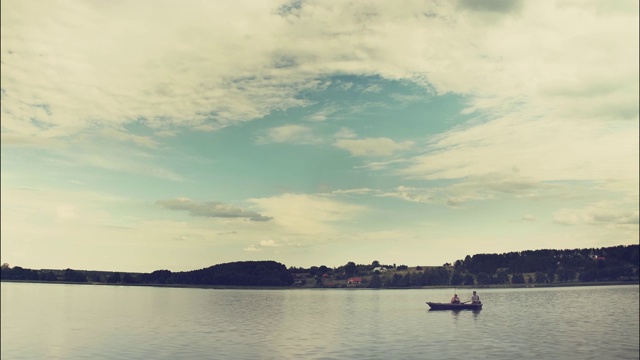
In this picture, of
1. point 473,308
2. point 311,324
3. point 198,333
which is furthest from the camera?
point 473,308

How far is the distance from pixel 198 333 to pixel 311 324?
102 feet

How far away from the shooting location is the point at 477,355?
78812 mm

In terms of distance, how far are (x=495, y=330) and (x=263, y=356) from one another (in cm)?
5985

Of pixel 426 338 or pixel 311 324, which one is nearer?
pixel 426 338

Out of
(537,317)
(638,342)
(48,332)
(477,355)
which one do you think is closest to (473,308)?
(537,317)

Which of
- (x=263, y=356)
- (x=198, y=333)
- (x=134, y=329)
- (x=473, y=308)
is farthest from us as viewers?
(x=473, y=308)

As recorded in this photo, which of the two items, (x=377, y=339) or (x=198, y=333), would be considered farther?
(x=198, y=333)

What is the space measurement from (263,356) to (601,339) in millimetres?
61785

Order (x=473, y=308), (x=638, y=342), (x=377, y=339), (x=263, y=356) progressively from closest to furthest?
(x=263, y=356)
(x=638, y=342)
(x=377, y=339)
(x=473, y=308)

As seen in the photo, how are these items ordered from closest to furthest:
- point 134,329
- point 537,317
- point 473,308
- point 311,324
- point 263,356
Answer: point 263,356
point 134,329
point 311,324
point 537,317
point 473,308

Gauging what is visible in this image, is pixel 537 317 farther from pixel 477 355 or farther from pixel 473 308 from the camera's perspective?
pixel 477 355

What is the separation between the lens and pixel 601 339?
94.8m

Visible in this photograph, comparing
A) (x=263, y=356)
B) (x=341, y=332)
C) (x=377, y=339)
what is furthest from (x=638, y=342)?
(x=263, y=356)

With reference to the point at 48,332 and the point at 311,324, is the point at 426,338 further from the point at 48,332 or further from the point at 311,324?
the point at 48,332
